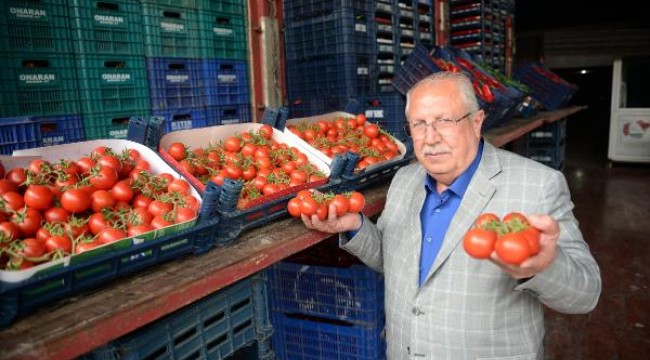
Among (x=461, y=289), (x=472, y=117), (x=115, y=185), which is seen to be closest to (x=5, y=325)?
(x=115, y=185)

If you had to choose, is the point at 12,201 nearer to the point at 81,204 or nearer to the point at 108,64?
the point at 81,204

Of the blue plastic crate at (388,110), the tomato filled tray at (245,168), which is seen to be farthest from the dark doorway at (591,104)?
the tomato filled tray at (245,168)

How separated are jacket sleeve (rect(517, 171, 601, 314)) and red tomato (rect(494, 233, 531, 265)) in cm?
30

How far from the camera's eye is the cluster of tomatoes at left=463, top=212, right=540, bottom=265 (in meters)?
1.27

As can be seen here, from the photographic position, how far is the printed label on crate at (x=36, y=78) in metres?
2.60

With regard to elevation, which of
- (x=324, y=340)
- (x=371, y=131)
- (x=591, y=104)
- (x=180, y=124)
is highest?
(x=180, y=124)

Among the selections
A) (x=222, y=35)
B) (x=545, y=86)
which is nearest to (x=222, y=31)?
(x=222, y=35)

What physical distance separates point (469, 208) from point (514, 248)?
1.98 feet

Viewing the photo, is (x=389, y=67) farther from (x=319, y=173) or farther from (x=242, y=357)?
→ (x=242, y=357)

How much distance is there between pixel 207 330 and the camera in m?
1.97

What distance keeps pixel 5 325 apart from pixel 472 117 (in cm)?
169

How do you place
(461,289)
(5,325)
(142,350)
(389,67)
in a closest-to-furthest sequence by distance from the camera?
(5,325)
(142,350)
(461,289)
(389,67)

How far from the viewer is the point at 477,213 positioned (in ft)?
6.06

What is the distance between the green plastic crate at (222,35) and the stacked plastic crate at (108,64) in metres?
0.51
